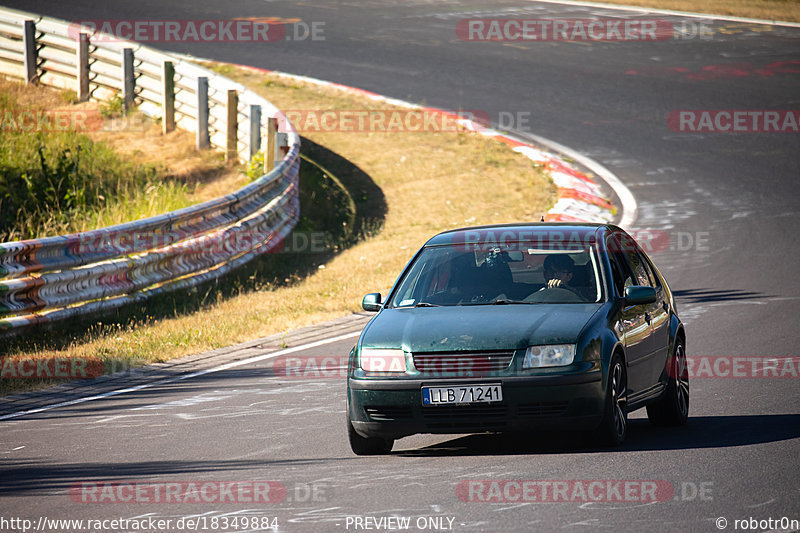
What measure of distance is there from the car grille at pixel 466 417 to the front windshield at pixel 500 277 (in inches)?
40.7

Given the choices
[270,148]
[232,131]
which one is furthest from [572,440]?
[232,131]

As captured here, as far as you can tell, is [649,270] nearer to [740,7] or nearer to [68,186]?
[68,186]

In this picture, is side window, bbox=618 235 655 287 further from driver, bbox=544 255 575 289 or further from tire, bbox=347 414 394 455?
tire, bbox=347 414 394 455

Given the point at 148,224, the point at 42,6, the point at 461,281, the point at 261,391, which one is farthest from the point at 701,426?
the point at 42,6

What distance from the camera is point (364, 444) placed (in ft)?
24.0

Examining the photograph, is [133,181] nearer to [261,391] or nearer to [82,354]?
[82,354]

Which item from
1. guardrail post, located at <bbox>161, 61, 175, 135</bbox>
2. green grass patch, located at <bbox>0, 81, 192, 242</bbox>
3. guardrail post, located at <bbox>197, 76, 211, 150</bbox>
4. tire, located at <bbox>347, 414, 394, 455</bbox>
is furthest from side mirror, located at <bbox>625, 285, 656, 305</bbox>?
guardrail post, located at <bbox>161, 61, 175, 135</bbox>

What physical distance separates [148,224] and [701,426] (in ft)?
25.1

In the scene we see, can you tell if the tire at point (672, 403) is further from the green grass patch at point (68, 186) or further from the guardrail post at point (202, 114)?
the guardrail post at point (202, 114)

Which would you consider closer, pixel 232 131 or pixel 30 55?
pixel 232 131

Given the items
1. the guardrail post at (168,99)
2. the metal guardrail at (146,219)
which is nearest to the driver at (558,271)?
the metal guardrail at (146,219)

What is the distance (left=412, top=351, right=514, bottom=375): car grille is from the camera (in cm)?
685

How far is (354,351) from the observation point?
7.39m

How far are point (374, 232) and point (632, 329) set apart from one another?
10.8m
